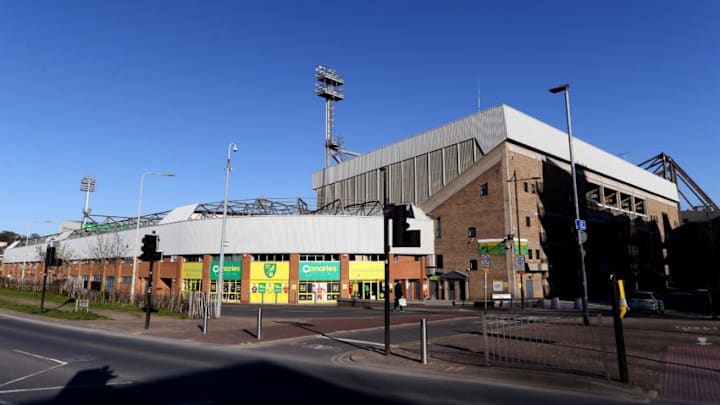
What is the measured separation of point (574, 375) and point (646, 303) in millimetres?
27497

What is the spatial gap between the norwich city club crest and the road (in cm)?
3245

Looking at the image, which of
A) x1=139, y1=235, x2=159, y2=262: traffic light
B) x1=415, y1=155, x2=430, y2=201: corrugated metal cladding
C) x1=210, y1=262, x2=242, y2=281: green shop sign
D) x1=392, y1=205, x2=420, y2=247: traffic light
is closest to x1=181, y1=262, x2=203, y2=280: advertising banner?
x1=210, y1=262, x2=242, y2=281: green shop sign

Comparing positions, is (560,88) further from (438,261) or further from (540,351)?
(438,261)

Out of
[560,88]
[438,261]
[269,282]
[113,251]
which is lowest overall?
[269,282]

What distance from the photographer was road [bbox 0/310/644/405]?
8062mm

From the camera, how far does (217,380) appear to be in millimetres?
9664

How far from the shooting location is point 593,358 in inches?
465

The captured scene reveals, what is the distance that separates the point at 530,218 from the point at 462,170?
9.46 metres

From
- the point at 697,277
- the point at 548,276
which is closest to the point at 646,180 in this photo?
the point at 697,277

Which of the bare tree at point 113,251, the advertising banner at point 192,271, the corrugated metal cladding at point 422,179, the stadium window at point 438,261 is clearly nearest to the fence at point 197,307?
the advertising banner at point 192,271

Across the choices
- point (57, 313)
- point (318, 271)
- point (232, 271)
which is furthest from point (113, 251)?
point (57, 313)

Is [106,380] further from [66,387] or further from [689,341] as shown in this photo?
[689,341]

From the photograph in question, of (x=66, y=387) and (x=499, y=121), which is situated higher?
(x=499, y=121)

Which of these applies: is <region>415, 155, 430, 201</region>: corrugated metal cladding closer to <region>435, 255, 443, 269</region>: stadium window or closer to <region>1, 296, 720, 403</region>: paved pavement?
<region>435, 255, 443, 269</region>: stadium window
